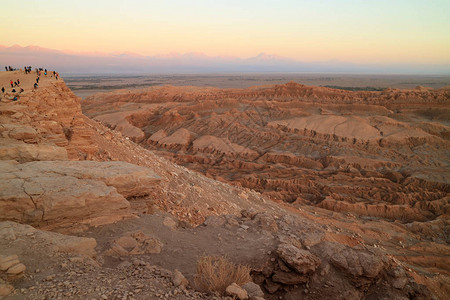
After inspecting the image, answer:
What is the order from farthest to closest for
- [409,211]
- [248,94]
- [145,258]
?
[248,94] → [409,211] → [145,258]

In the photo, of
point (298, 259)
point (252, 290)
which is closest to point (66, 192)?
point (252, 290)

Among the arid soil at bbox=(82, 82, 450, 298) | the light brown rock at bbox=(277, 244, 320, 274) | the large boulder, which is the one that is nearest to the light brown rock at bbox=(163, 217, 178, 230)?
the light brown rock at bbox=(277, 244, 320, 274)

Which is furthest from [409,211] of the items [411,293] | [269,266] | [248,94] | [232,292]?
[248,94]

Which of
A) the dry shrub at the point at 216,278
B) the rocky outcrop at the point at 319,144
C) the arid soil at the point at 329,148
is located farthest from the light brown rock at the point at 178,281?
the rocky outcrop at the point at 319,144

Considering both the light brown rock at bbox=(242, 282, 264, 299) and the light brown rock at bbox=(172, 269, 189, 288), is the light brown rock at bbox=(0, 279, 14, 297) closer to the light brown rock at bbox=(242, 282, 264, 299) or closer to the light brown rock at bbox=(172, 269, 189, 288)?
the light brown rock at bbox=(172, 269, 189, 288)

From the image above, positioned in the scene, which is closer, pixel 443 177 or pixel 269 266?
pixel 269 266

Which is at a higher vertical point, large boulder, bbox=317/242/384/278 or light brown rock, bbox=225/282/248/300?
light brown rock, bbox=225/282/248/300

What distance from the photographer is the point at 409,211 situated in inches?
523

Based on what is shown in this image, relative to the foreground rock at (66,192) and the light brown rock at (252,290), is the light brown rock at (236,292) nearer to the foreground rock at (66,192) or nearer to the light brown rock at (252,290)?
the light brown rock at (252,290)

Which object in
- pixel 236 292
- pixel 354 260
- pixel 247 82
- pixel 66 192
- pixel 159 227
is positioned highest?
pixel 247 82

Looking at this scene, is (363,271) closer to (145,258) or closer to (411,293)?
(411,293)

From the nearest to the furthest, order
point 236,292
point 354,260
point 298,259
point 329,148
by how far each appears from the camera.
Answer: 1. point 236,292
2. point 298,259
3. point 354,260
4. point 329,148

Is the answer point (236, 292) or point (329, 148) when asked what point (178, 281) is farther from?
point (329, 148)

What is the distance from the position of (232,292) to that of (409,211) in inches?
526
